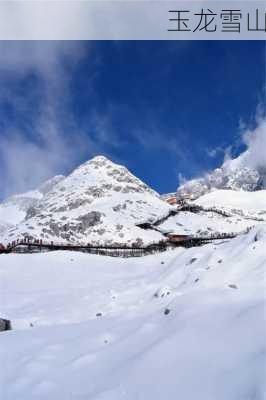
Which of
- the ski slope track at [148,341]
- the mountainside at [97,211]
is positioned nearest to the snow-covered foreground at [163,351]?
the ski slope track at [148,341]

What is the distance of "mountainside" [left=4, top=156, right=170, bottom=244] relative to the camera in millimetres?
80562

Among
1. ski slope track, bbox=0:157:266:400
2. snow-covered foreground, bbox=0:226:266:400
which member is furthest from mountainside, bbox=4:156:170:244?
snow-covered foreground, bbox=0:226:266:400

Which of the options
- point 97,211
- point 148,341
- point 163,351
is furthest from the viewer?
point 97,211

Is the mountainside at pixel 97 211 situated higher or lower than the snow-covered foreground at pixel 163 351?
higher

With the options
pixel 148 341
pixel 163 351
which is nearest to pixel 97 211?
pixel 148 341

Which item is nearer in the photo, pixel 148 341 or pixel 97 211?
pixel 148 341

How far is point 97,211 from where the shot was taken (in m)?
94.8

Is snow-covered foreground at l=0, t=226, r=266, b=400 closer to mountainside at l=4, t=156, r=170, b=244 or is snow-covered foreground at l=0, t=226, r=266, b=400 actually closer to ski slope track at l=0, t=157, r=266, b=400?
ski slope track at l=0, t=157, r=266, b=400

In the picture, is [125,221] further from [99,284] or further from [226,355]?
[226,355]

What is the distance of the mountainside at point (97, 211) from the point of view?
80562 millimetres

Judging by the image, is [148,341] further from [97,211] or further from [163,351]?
[97,211]

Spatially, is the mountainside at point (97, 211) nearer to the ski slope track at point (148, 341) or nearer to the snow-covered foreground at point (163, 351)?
the ski slope track at point (148, 341)

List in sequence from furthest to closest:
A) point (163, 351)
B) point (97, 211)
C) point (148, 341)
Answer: point (97, 211)
point (148, 341)
point (163, 351)

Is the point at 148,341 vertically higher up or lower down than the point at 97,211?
lower down
